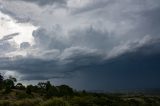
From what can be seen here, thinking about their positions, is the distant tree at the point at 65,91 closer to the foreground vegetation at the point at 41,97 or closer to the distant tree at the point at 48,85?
the foreground vegetation at the point at 41,97

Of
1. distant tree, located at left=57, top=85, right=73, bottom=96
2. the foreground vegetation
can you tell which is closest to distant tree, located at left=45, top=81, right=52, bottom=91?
the foreground vegetation

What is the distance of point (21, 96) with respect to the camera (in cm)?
14325

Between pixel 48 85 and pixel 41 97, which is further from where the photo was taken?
pixel 48 85

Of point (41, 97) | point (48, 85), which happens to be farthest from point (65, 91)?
point (41, 97)

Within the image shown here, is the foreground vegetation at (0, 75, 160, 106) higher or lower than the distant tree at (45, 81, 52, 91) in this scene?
lower

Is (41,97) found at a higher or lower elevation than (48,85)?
lower

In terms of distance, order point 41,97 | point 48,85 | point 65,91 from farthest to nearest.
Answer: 1. point 48,85
2. point 65,91
3. point 41,97

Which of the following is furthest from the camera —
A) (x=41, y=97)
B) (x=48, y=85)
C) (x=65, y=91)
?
(x=48, y=85)

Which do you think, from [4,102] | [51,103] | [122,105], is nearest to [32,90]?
[122,105]

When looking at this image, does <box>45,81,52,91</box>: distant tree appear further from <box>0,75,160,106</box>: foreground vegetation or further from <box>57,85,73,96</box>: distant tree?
<box>57,85,73,96</box>: distant tree

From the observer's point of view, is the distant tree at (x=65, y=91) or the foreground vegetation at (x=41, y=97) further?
the distant tree at (x=65, y=91)

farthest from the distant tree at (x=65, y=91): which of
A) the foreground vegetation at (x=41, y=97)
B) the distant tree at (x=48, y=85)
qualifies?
the distant tree at (x=48, y=85)

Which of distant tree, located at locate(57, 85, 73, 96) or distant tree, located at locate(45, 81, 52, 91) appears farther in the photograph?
distant tree, located at locate(45, 81, 52, 91)

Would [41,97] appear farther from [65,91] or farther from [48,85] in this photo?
[48,85]
